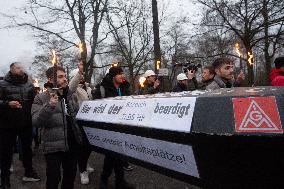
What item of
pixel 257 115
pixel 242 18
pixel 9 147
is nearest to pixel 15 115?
pixel 9 147

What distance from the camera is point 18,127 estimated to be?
7254mm

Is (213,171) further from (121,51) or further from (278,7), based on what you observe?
(121,51)

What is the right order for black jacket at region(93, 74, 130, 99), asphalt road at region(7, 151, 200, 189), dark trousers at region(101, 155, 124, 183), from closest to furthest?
dark trousers at region(101, 155, 124, 183)
black jacket at region(93, 74, 130, 99)
asphalt road at region(7, 151, 200, 189)

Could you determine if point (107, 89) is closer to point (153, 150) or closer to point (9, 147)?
point (9, 147)

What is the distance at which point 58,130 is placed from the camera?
4902 millimetres

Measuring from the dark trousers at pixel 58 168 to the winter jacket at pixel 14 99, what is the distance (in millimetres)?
2505

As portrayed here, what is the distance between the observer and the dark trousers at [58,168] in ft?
15.7

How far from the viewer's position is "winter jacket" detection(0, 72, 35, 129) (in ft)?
23.4

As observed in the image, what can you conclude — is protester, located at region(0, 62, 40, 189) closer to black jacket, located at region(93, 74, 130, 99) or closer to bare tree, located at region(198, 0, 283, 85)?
black jacket, located at region(93, 74, 130, 99)

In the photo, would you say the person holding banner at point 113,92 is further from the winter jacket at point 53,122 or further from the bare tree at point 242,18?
the bare tree at point 242,18

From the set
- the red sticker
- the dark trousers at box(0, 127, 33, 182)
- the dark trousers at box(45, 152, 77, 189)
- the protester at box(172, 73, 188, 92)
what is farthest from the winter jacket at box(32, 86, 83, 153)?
the protester at box(172, 73, 188, 92)

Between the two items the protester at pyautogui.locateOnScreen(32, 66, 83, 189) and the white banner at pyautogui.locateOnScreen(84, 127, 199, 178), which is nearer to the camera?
the white banner at pyautogui.locateOnScreen(84, 127, 199, 178)

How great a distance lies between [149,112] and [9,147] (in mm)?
3809

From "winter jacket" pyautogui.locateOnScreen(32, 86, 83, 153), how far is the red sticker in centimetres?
241
